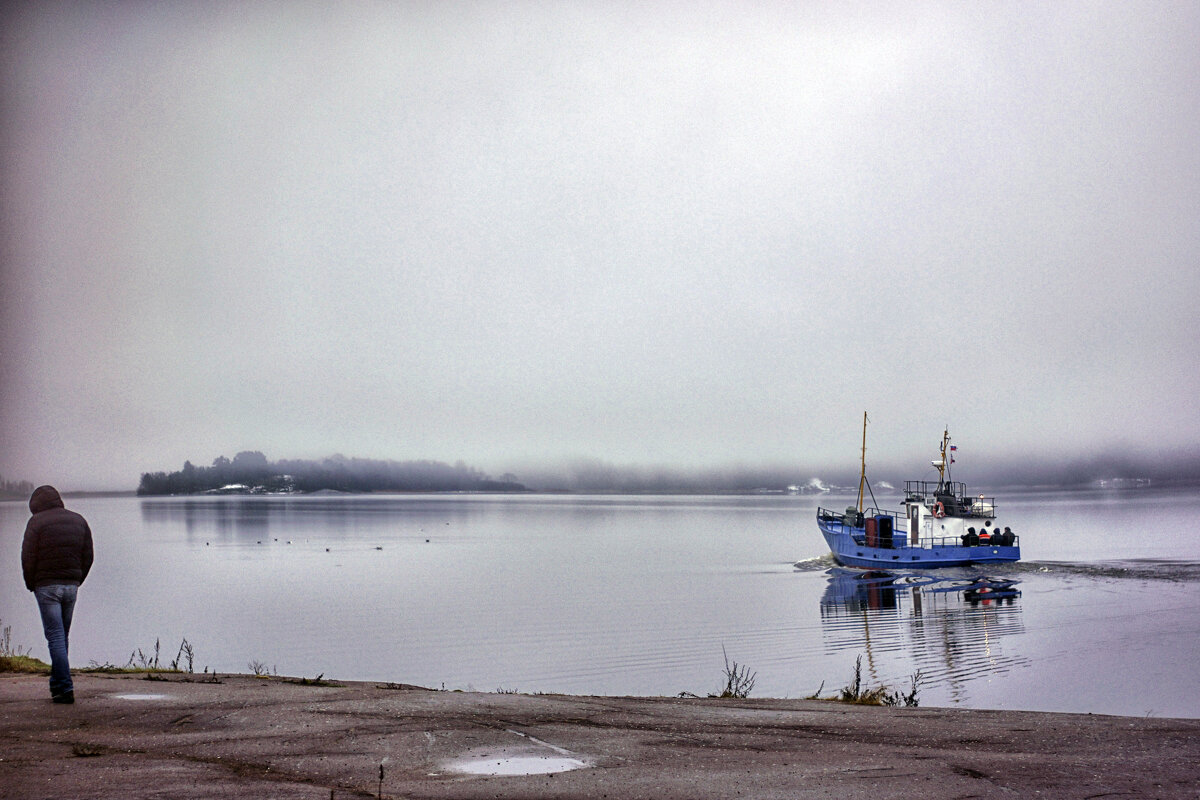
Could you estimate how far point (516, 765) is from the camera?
26.8 feet

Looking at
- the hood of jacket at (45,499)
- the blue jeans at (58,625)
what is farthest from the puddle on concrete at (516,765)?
the hood of jacket at (45,499)

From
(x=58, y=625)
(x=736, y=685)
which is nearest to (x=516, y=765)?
(x=58, y=625)

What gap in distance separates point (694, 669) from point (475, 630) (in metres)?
11.9

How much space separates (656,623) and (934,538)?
93.0 feet

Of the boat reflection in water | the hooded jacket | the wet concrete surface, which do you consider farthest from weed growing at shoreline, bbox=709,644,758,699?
the hooded jacket

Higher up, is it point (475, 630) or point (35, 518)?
point (35, 518)

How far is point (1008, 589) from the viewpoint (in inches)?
1905

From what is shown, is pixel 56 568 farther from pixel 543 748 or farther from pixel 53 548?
pixel 543 748

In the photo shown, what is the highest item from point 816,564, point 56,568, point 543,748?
point 56,568

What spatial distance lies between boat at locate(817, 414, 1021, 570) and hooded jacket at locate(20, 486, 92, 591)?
50823mm

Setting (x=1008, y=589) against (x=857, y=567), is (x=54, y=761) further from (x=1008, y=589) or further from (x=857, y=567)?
(x=857, y=567)

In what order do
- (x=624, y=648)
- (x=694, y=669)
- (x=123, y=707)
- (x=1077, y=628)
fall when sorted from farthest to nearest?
(x=1077, y=628) → (x=624, y=648) → (x=694, y=669) → (x=123, y=707)

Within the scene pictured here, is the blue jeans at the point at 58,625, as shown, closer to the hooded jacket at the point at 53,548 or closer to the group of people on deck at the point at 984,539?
the hooded jacket at the point at 53,548

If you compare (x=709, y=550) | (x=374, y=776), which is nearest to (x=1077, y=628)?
(x=374, y=776)
